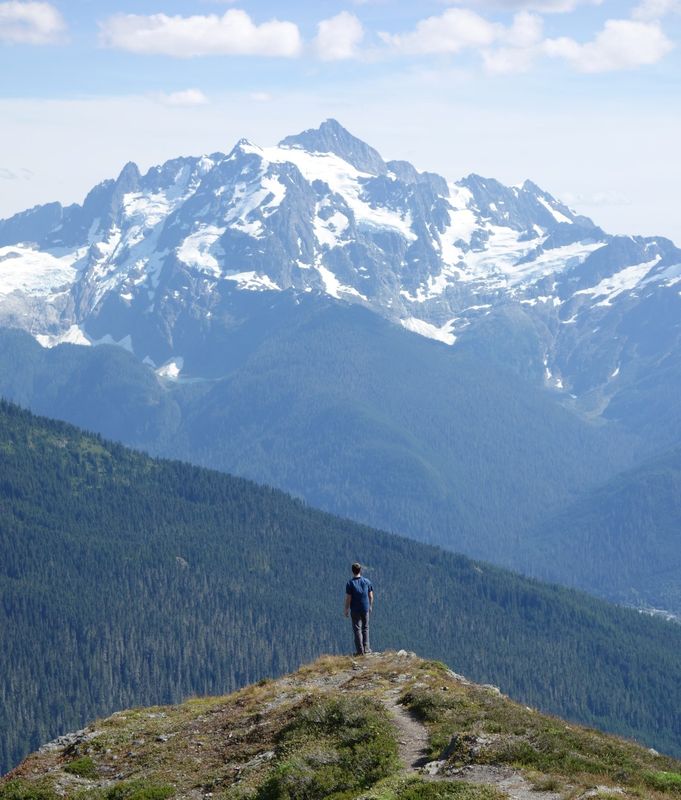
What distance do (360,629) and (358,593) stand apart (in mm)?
2661

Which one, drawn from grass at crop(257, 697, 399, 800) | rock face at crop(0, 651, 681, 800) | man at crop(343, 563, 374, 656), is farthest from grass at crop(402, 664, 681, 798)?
man at crop(343, 563, 374, 656)

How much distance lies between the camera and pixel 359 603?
71.6m

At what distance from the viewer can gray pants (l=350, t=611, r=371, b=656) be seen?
7212 centimetres

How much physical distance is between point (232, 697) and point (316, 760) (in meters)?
14.4

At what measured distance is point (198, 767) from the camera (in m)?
54.7

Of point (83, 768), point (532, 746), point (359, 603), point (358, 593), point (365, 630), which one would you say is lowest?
point (83, 768)

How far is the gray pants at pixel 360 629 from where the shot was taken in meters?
72.1

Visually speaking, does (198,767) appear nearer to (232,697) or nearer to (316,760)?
(316,760)

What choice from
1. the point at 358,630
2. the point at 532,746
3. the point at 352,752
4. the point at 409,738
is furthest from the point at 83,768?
the point at 358,630

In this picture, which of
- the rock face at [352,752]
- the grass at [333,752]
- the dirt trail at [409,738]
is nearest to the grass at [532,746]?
the rock face at [352,752]

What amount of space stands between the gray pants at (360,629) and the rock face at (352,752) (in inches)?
260

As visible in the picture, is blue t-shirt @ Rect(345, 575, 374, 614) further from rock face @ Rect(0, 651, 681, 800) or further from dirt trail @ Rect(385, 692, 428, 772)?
dirt trail @ Rect(385, 692, 428, 772)

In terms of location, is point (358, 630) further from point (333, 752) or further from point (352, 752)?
point (333, 752)

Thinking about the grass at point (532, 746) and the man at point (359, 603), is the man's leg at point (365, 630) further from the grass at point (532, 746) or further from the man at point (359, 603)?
the grass at point (532, 746)
